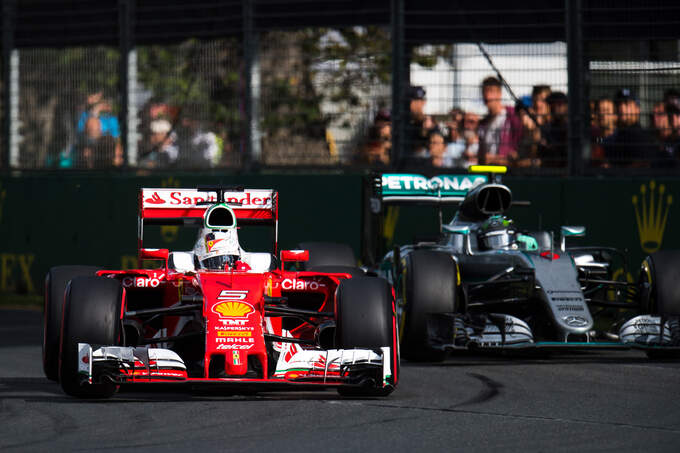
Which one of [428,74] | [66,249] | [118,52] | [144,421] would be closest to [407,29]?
[428,74]

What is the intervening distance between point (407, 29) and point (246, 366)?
8402 mm

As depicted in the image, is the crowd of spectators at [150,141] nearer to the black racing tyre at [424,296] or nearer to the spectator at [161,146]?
the spectator at [161,146]

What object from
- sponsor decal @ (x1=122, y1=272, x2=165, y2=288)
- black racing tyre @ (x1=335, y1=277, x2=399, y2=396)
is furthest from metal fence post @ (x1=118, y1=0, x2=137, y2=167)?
black racing tyre @ (x1=335, y1=277, x2=399, y2=396)

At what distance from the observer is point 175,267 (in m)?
9.32

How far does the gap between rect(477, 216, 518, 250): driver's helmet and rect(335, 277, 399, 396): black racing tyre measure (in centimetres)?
347

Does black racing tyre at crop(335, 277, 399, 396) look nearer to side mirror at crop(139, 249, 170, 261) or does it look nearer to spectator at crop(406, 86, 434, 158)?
side mirror at crop(139, 249, 170, 261)

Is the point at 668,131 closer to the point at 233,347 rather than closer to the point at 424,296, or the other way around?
the point at 424,296

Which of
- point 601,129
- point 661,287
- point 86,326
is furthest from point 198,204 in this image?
point 601,129

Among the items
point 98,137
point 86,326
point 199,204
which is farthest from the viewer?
point 98,137

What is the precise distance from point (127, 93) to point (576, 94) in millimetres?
5463

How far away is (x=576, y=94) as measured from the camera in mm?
15094

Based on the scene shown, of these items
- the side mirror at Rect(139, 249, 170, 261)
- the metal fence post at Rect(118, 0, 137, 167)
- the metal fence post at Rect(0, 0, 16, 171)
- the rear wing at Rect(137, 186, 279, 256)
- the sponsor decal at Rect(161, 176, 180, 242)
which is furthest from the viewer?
the metal fence post at Rect(0, 0, 16, 171)

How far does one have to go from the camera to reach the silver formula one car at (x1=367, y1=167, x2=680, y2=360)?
10.4m

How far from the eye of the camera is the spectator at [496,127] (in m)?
15.2
